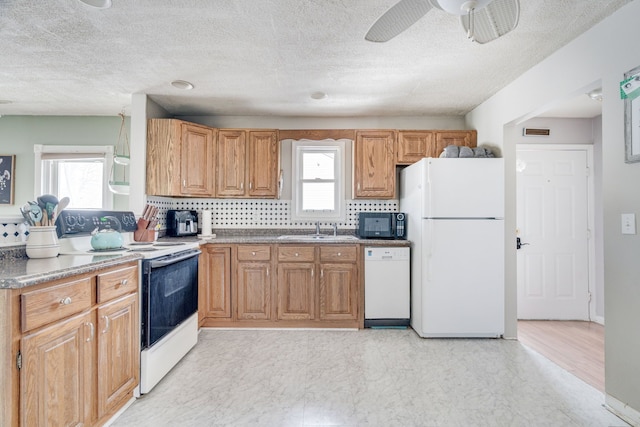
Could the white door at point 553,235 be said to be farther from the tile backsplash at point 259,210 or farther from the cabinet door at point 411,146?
the tile backsplash at point 259,210

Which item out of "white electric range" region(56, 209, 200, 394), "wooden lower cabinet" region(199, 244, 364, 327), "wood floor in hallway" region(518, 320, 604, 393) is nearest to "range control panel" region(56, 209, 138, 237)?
"white electric range" region(56, 209, 200, 394)

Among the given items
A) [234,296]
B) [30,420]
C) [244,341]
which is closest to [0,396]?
[30,420]

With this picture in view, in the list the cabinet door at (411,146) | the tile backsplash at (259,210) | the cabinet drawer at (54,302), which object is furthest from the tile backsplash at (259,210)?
the cabinet drawer at (54,302)

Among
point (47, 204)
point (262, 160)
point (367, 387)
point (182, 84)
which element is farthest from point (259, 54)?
point (367, 387)

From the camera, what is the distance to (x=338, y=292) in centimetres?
357

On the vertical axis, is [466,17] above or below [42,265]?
above

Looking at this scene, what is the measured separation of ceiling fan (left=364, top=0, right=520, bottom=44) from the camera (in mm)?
1416

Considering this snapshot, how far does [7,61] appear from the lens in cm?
272

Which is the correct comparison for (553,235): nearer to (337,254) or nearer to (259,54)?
(337,254)

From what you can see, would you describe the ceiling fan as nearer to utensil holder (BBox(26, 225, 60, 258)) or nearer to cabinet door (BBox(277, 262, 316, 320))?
utensil holder (BBox(26, 225, 60, 258))

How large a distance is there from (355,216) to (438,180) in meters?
1.27

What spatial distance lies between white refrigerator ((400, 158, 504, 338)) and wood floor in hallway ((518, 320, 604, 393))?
416mm

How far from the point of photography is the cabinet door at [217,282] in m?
3.56

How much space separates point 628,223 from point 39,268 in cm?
303
